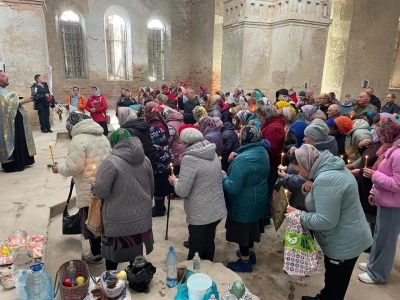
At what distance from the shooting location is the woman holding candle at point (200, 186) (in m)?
3.07

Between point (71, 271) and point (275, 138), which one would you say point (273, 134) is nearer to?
point (275, 138)

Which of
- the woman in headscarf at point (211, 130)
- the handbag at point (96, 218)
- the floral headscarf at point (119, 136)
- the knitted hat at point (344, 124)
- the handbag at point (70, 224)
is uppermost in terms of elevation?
the floral headscarf at point (119, 136)

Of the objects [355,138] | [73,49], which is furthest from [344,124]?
[73,49]

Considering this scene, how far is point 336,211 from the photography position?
8.09 ft

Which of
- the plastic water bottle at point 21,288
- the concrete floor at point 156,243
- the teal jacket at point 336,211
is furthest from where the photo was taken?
the concrete floor at point 156,243

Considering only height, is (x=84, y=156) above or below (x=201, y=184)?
above

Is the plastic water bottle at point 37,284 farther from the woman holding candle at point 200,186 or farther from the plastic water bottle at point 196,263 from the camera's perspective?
the woman holding candle at point 200,186

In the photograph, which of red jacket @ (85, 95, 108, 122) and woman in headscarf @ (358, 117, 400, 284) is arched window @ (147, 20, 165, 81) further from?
woman in headscarf @ (358, 117, 400, 284)

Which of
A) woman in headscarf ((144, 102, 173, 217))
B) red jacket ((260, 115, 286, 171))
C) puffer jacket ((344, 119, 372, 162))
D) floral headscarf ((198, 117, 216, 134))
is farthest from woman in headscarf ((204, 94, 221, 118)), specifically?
puffer jacket ((344, 119, 372, 162))

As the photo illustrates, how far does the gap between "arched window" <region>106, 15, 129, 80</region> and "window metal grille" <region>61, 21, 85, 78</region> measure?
143 centimetres

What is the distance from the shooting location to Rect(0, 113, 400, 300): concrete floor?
351cm

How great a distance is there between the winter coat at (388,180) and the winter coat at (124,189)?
2.31m

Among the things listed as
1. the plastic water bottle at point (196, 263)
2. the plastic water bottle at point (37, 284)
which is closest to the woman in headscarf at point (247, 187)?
the plastic water bottle at point (196, 263)

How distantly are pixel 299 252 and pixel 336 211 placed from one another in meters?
0.52
